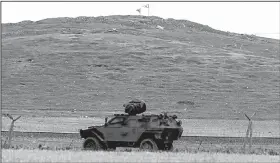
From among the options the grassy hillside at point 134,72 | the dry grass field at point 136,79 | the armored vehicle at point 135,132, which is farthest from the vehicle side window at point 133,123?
the grassy hillside at point 134,72

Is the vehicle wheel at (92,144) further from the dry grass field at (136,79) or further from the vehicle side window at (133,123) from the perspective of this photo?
the dry grass field at (136,79)

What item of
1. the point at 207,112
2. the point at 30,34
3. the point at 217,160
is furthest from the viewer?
the point at 30,34

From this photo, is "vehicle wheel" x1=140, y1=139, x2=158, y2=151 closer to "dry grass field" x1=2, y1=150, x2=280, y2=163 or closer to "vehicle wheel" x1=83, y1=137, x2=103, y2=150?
"vehicle wheel" x1=83, y1=137, x2=103, y2=150

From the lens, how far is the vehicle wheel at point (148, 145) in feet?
111

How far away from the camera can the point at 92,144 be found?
3491 cm

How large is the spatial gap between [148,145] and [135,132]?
74 centimetres

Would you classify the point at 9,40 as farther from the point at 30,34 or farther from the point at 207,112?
the point at 207,112

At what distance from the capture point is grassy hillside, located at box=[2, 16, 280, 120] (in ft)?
214

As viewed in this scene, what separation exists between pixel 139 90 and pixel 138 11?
2065 inches

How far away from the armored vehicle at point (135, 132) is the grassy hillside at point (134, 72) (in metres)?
24.8

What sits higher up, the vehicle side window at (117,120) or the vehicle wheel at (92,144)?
the vehicle side window at (117,120)

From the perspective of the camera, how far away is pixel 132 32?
10712 cm

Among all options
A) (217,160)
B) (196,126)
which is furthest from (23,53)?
(217,160)

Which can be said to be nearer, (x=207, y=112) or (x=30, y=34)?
(x=207, y=112)
